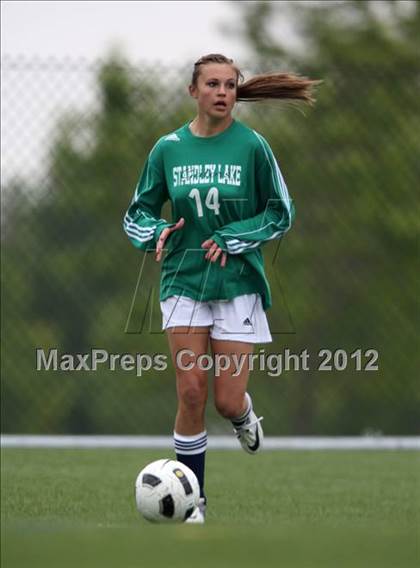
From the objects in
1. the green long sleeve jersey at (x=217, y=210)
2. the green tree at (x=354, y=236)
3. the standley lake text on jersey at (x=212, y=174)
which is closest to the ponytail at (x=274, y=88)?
the green long sleeve jersey at (x=217, y=210)

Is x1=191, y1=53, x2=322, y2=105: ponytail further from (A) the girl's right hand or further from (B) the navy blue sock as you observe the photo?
(B) the navy blue sock

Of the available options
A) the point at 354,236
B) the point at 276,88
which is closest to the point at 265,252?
the point at 354,236

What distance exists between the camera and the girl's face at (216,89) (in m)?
6.13

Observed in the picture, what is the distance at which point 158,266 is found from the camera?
9391 millimetres

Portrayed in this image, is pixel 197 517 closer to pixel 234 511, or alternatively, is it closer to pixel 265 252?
pixel 234 511

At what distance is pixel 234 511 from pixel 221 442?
2.87 metres

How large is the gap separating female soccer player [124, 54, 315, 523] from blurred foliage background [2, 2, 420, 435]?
3.03 meters

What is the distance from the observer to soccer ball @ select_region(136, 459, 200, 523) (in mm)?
5742

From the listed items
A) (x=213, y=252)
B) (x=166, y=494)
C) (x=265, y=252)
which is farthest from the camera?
(x=265, y=252)

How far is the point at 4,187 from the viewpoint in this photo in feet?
30.7

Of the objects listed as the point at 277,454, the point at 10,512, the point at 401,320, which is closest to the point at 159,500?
the point at 10,512

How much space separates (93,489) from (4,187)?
8.76 ft

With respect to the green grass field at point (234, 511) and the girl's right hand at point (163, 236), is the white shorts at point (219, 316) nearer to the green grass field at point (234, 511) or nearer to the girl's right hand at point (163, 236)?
the girl's right hand at point (163, 236)

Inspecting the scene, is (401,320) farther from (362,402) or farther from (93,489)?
(93,489)
